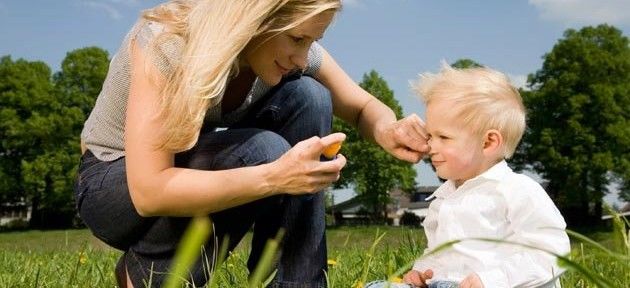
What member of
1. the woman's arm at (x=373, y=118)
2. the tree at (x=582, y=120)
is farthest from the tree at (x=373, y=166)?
the woman's arm at (x=373, y=118)

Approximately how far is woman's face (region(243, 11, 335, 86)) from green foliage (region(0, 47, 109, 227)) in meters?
40.7

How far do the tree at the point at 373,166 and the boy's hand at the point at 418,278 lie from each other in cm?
3930

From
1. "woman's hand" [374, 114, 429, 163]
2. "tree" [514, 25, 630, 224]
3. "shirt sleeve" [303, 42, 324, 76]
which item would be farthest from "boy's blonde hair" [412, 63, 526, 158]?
"tree" [514, 25, 630, 224]

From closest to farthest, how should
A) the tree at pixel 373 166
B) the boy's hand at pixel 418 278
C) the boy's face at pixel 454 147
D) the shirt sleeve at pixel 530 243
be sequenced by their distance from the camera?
the shirt sleeve at pixel 530 243 < the boy's hand at pixel 418 278 < the boy's face at pixel 454 147 < the tree at pixel 373 166

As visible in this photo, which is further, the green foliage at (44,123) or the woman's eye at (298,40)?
the green foliage at (44,123)

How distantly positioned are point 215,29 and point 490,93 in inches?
36.4

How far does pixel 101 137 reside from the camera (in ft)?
10.4

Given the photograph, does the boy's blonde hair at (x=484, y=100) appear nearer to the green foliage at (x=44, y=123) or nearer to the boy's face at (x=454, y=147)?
the boy's face at (x=454, y=147)

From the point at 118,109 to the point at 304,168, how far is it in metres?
0.88

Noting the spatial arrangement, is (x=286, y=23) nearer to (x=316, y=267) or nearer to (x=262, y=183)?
(x=262, y=183)

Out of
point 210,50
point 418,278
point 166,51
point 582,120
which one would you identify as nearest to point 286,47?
point 210,50

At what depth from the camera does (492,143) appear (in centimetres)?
283

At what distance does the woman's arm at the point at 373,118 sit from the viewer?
3.04 metres

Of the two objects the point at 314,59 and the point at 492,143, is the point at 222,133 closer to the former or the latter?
the point at 314,59
